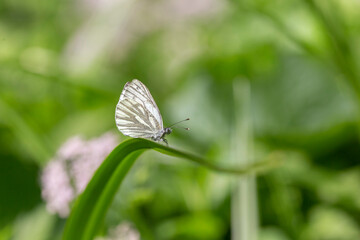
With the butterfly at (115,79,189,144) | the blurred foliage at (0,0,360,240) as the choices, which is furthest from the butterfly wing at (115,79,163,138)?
the blurred foliage at (0,0,360,240)

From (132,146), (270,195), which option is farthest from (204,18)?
(132,146)

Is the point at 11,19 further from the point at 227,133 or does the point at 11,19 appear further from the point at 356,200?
the point at 356,200

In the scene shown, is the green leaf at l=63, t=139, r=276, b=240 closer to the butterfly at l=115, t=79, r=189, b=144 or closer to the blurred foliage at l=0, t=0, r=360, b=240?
the butterfly at l=115, t=79, r=189, b=144

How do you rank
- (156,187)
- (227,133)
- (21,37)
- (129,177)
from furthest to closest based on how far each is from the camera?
(21,37) → (227,133) → (156,187) → (129,177)

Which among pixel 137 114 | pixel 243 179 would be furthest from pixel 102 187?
pixel 243 179

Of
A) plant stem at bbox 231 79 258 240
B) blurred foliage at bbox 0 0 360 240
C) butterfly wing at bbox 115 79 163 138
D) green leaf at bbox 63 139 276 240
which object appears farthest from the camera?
blurred foliage at bbox 0 0 360 240

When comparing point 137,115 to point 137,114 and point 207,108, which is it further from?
point 207,108

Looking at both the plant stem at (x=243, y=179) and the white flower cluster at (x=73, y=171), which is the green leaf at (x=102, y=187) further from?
the plant stem at (x=243, y=179)
